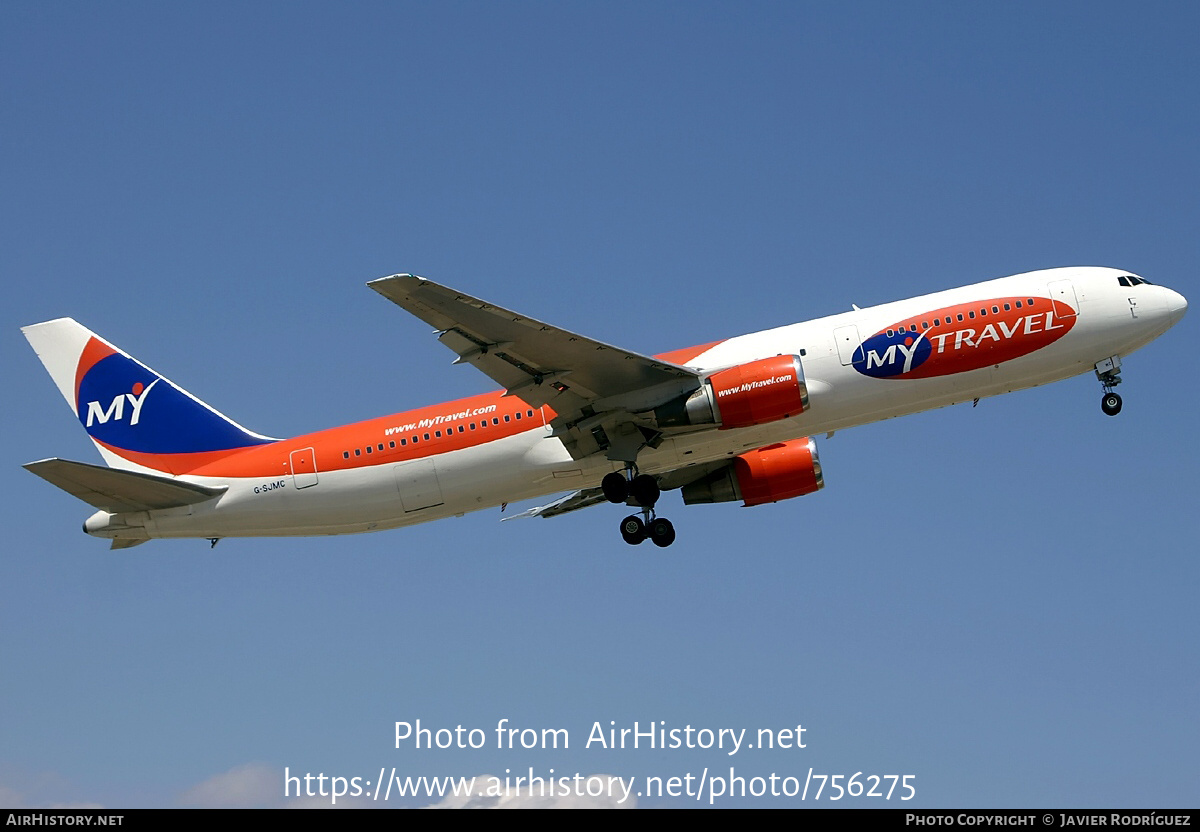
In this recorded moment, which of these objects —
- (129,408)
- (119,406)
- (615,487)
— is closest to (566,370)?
(615,487)

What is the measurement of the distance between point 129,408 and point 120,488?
4.59 metres

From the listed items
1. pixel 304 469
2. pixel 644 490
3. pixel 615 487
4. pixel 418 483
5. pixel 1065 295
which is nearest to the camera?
pixel 1065 295

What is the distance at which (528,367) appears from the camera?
3400 centimetres

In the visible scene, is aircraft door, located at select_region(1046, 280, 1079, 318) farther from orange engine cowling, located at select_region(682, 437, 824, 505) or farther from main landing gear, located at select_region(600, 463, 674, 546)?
main landing gear, located at select_region(600, 463, 674, 546)

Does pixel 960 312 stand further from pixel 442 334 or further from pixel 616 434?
pixel 442 334

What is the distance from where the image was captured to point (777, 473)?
39.5 m

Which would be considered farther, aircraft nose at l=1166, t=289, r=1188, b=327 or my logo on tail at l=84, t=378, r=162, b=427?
my logo on tail at l=84, t=378, r=162, b=427

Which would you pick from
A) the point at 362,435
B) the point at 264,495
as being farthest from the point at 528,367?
the point at 264,495

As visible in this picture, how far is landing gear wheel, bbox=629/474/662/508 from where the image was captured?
36406 millimetres

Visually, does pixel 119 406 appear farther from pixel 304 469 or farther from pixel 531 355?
pixel 531 355

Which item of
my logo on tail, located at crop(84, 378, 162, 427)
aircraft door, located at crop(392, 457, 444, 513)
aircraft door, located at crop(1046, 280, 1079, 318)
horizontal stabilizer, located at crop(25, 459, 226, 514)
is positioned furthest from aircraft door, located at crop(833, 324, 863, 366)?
my logo on tail, located at crop(84, 378, 162, 427)

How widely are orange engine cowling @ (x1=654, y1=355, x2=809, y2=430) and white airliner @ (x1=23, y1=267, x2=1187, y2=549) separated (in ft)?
0.15

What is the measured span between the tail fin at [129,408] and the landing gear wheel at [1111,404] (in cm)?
2386
